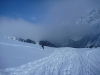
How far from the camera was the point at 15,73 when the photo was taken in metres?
5.59

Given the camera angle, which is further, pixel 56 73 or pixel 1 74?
pixel 56 73

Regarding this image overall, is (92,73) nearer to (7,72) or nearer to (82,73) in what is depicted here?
(82,73)

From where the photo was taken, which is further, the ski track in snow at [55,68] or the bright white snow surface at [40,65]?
the bright white snow surface at [40,65]

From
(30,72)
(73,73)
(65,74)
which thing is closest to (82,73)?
(73,73)

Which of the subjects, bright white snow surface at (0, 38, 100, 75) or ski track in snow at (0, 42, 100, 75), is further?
bright white snow surface at (0, 38, 100, 75)

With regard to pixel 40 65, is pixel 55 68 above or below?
below

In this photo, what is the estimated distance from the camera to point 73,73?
6.54 metres

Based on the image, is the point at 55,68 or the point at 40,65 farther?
the point at 40,65

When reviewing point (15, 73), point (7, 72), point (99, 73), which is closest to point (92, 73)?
point (99, 73)

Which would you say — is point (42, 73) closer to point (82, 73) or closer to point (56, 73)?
point (56, 73)

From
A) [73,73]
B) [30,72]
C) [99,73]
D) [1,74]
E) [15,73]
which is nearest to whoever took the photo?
[1,74]

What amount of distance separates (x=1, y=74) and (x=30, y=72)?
62.4 inches

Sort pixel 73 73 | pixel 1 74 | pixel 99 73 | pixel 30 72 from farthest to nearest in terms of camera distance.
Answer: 1. pixel 99 73
2. pixel 73 73
3. pixel 30 72
4. pixel 1 74

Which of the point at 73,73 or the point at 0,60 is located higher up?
the point at 0,60
